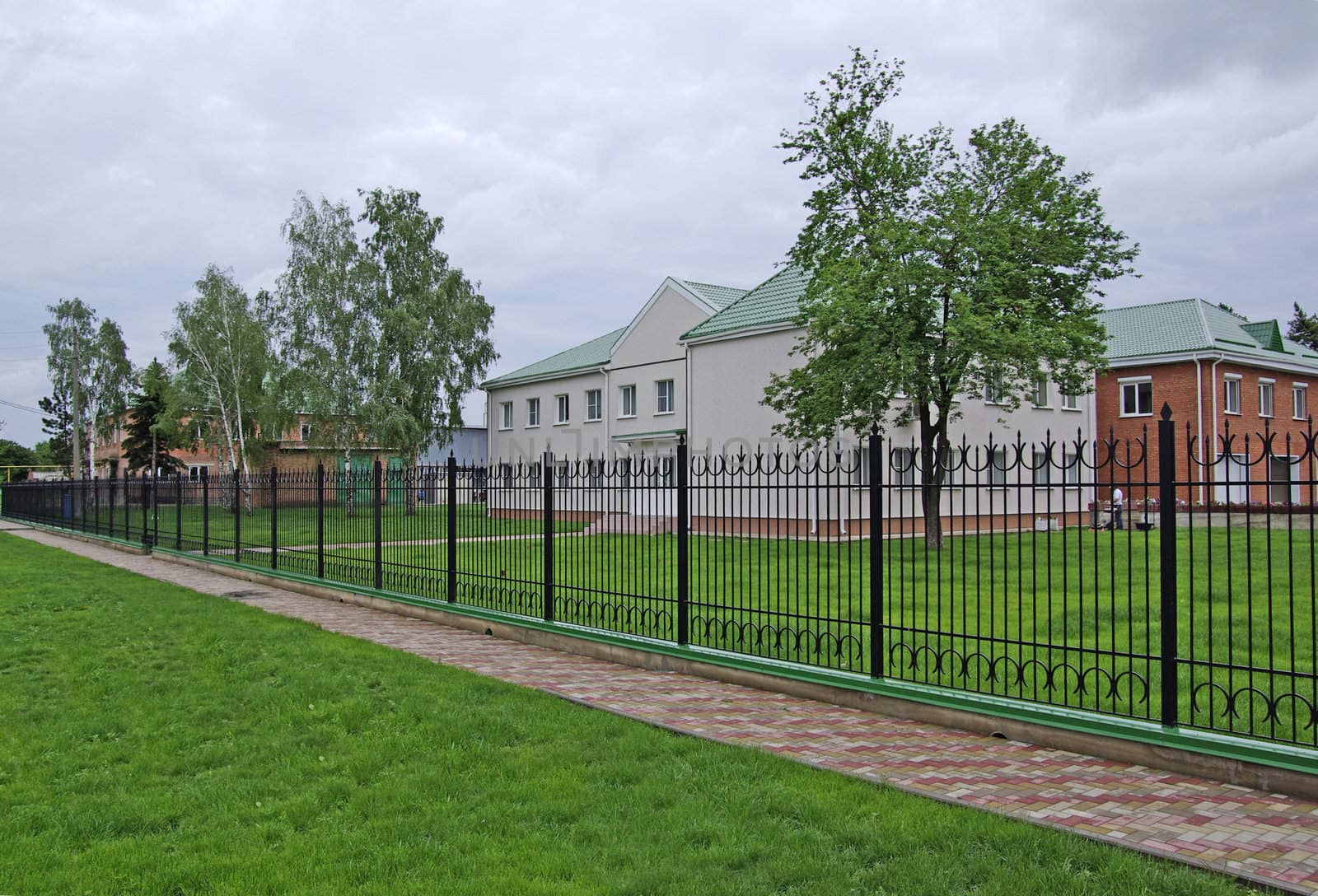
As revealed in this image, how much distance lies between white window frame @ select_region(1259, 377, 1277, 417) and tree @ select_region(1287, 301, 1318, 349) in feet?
94.5

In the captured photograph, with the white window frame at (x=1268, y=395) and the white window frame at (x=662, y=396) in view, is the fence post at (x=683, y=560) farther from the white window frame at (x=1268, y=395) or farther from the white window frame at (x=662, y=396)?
the white window frame at (x=1268, y=395)

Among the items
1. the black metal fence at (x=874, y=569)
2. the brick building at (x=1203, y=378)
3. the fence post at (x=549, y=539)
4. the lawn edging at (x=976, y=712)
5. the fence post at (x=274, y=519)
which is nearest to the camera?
the lawn edging at (x=976, y=712)

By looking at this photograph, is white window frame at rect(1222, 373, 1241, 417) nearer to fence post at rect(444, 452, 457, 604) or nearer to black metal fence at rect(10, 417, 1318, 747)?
black metal fence at rect(10, 417, 1318, 747)

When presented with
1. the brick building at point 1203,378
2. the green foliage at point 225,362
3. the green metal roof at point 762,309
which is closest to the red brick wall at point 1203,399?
the brick building at point 1203,378

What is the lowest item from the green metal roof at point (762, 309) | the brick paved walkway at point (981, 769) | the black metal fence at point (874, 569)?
the brick paved walkway at point (981, 769)

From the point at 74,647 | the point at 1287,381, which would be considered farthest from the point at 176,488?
the point at 1287,381

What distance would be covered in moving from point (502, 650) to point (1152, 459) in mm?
25336

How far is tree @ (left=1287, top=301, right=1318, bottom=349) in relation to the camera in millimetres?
58969

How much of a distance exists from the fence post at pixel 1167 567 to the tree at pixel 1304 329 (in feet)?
209

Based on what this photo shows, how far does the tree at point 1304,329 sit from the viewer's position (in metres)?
59.0

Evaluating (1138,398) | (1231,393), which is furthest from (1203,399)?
(1138,398)

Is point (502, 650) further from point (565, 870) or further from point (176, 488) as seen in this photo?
point (176, 488)

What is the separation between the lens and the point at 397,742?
583cm

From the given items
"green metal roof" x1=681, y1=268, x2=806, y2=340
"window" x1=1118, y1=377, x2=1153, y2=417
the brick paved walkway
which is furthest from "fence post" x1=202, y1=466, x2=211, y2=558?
"window" x1=1118, y1=377, x2=1153, y2=417
